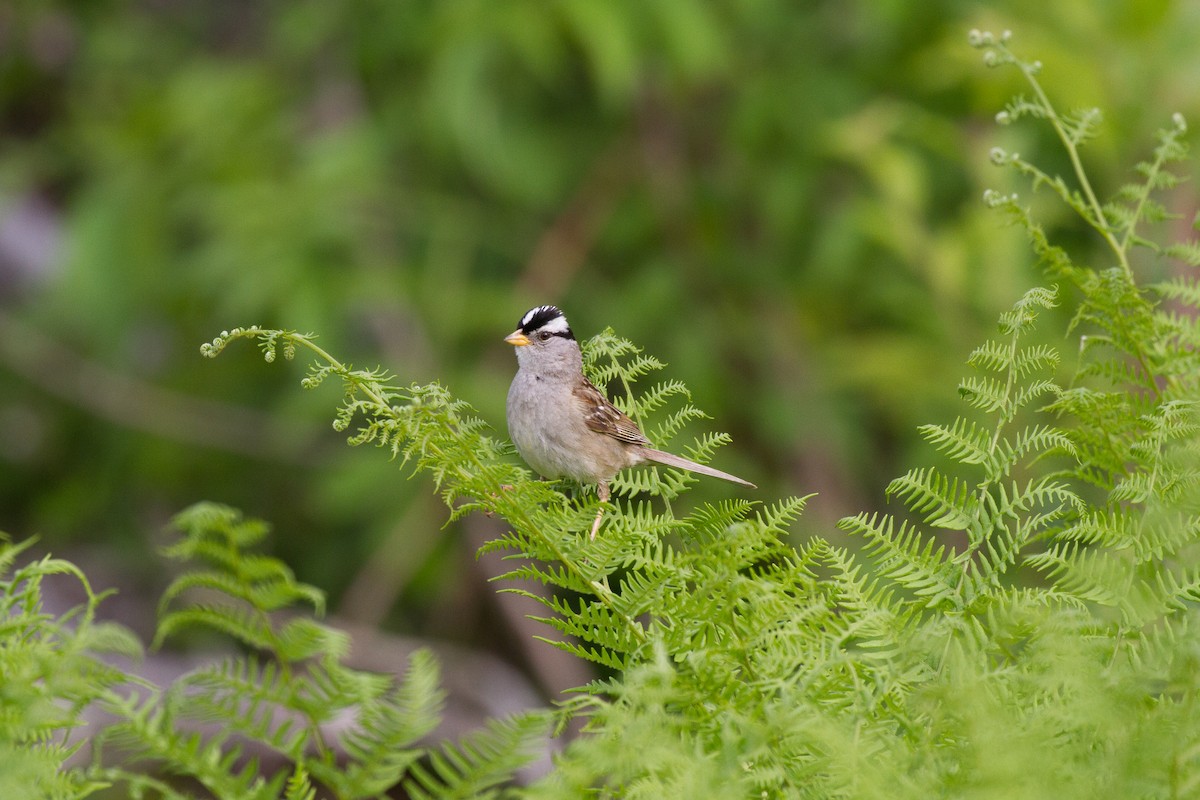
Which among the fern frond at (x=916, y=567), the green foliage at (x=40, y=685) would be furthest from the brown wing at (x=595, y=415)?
the green foliage at (x=40, y=685)

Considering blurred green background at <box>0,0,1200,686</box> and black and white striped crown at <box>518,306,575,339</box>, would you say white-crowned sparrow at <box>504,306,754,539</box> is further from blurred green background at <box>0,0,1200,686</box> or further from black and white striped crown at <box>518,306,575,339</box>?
blurred green background at <box>0,0,1200,686</box>

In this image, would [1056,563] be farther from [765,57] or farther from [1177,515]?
[765,57]

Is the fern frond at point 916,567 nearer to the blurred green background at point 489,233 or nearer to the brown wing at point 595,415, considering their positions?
the brown wing at point 595,415

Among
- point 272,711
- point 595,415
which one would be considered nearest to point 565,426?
point 595,415

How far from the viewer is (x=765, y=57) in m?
6.36

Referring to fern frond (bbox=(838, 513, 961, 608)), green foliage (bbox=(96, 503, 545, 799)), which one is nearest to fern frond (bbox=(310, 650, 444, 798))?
green foliage (bbox=(96, 503, 545, 799))

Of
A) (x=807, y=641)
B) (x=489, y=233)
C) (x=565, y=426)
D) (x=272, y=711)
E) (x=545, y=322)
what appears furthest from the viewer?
(x=489, y=233)

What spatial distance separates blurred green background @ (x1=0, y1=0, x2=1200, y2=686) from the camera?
5363mm

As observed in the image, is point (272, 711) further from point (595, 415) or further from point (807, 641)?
point (595, 415)

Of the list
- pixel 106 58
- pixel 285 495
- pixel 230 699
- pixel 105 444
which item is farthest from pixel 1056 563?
pixel 106 58

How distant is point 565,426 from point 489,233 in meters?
3.25

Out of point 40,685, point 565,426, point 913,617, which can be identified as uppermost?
point 565,426

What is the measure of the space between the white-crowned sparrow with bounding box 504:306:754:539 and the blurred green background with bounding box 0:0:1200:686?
5.23 ft

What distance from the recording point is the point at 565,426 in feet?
10.1
